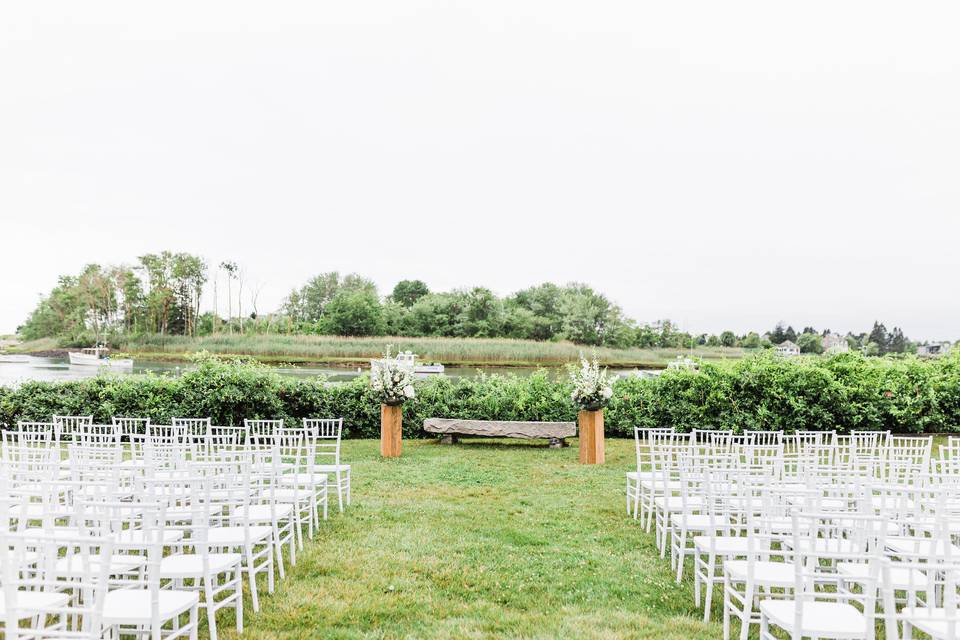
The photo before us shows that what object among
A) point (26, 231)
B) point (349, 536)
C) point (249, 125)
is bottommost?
point (349, 536)

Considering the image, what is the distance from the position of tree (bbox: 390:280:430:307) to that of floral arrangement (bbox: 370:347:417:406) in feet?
145

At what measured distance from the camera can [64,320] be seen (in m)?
38.5

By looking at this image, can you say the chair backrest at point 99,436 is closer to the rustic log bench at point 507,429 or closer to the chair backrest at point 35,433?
the chair backrest at point 35,433

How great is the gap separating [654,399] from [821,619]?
9.45 m

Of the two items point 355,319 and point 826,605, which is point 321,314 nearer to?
point 355,319

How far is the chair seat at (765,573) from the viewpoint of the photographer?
3.12 meters

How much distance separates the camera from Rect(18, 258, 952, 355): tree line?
36.4 metres

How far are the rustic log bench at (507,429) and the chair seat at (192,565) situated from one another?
776cm

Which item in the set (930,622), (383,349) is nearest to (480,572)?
(930,622)

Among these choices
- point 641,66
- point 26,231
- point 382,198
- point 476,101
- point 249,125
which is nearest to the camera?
point 641,66

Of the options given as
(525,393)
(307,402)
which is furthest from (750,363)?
(307,402)

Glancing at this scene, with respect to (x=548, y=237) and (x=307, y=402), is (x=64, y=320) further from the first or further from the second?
(x=307, y=402)

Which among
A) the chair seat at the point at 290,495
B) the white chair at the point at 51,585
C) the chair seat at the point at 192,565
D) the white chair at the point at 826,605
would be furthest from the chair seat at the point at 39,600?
the white chair at the point at 826,605

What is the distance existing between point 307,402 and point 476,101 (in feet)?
47.6
